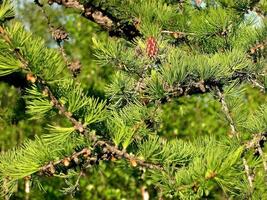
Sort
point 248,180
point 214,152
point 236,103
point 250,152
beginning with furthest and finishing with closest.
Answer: point 236,103 → point 250,152 → point 248,180 → point 214,152

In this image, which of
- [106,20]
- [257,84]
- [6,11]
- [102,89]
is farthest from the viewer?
[102,89]

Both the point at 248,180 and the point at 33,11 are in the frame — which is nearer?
the point at 248,180

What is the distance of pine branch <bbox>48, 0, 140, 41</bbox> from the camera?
1854mm

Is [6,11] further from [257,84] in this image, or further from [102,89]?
[102,89]

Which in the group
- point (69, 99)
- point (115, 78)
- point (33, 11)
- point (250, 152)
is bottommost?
point (33, 11)

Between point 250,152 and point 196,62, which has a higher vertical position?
point 196,62

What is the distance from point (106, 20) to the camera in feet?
6.26

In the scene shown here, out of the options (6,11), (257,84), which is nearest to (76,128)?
(6,11)

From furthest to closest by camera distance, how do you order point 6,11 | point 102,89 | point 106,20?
point 102,89
point 106,20
point 6,11

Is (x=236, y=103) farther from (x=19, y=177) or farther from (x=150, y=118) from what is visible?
(x=19, y=177)

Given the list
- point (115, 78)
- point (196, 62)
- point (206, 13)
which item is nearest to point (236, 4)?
point (206, 13)

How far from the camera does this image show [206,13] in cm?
158

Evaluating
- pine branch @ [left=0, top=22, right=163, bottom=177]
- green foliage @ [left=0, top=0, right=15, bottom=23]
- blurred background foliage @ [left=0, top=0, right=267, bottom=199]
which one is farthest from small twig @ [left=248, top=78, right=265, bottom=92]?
blurred background foliage @ [left=0, top=0, right=267, bottom=199]

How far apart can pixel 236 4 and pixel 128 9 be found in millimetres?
319
